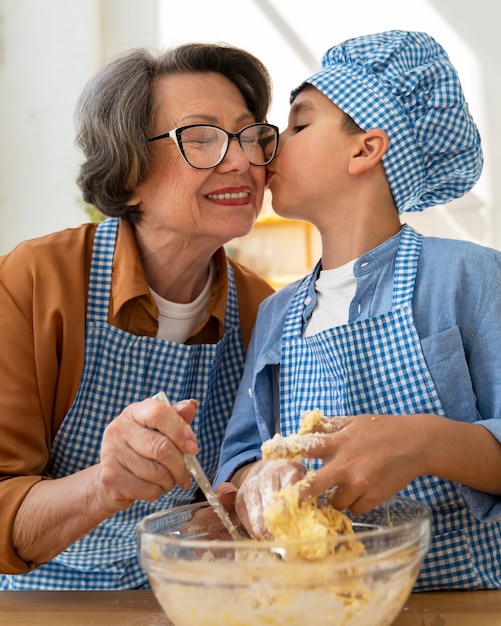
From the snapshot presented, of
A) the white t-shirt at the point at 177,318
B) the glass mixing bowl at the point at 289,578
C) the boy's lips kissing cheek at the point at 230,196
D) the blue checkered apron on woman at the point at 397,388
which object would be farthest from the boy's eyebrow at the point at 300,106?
the glass mixing bowl at the point at 289,578

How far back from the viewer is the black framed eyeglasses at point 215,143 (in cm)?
143

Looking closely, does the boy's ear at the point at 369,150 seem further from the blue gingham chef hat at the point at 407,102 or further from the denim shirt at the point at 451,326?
the denim shirt at the point at 451,326

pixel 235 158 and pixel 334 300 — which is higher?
pixel 235 158

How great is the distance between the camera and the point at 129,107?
1.49 meters

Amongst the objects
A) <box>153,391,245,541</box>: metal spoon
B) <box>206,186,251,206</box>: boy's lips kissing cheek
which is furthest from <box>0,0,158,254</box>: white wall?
<box>153,391,245,541</box>: metal spoon

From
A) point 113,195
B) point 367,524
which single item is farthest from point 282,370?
point 113,195

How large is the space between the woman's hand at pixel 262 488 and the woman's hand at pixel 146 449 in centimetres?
8

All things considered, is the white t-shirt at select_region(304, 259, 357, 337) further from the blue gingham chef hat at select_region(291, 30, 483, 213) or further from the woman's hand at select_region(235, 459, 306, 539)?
the woman's hand at select_region(235, 459, 306, 539)

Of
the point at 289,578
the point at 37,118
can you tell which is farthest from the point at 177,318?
the point at 37,118

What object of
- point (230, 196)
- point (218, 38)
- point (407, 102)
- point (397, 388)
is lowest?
point (397, 388)

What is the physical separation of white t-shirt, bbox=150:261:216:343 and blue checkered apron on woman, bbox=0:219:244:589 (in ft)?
0.22

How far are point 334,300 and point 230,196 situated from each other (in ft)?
0.95

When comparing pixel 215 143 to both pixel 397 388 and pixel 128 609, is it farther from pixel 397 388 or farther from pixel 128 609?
pixel 128 609

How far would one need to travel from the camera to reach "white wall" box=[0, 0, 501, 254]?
3625 mm
